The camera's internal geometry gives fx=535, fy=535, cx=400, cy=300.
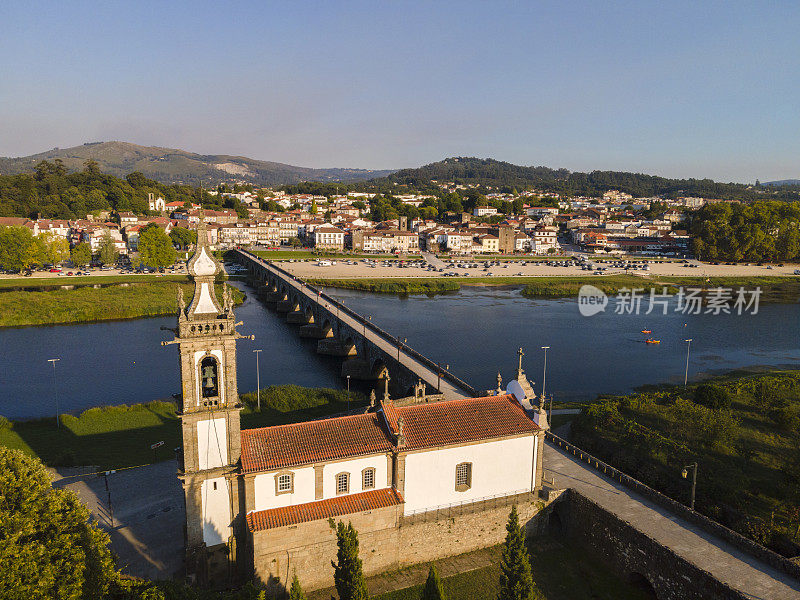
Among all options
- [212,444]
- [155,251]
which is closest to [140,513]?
[212,444]

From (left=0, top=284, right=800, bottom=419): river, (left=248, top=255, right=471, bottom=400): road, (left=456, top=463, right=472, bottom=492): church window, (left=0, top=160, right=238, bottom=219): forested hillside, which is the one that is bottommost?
(left=0, top=284, right=800, bottom=419): river

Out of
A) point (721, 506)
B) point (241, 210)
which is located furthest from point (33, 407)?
point (241, 210)

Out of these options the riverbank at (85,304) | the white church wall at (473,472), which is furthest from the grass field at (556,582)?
the riverbank at (85,304)

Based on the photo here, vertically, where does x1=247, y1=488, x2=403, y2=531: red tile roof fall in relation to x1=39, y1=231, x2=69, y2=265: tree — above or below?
below

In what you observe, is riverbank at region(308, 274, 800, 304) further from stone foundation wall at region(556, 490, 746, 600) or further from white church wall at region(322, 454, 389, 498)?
white church wall at region(322, 454, 389, 498)

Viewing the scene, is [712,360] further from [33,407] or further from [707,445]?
[33,407]

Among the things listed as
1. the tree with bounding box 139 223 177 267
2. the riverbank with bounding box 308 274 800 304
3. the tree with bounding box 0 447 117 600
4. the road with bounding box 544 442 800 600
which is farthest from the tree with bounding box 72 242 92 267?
the road with bounding box 544 442 800 600
